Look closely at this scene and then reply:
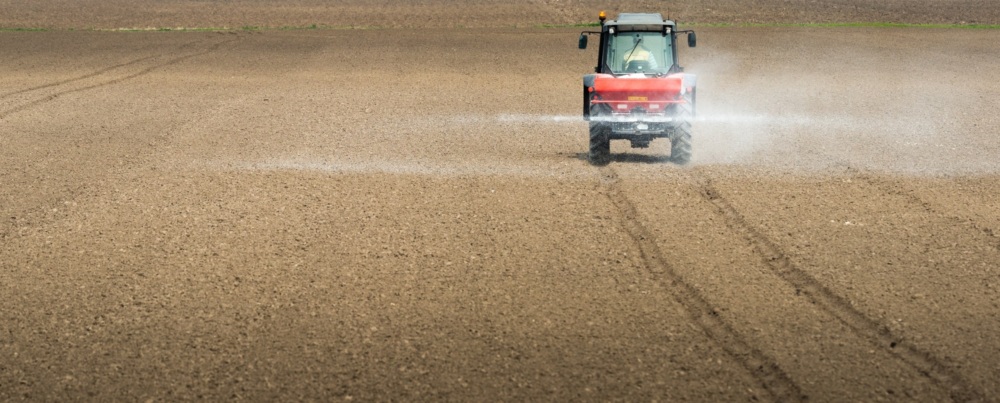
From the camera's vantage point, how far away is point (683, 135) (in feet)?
44.6

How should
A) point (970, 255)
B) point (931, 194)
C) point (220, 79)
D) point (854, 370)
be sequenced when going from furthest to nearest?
point (220, 79) < point (931, 194) < point (970, 255) < point (854, 370)

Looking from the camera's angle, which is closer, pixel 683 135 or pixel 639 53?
pixel 683 135

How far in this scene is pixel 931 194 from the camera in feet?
41.8

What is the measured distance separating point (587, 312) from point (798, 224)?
3656 mm

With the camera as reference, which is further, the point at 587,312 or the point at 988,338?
the point at 587,312

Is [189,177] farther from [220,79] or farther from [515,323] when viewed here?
[220,79]

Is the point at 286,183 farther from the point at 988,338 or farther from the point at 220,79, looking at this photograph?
the point at 220,79

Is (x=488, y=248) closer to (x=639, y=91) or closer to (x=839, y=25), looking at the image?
(x=639, y=91)

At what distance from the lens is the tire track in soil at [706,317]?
7.55m

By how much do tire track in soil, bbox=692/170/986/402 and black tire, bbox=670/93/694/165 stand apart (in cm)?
150

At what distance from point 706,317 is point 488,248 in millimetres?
2739

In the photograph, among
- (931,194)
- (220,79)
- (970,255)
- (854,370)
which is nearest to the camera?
(854,370)

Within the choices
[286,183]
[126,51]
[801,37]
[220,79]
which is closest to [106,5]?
[126,51]

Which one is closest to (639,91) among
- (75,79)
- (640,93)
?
(640,93)
